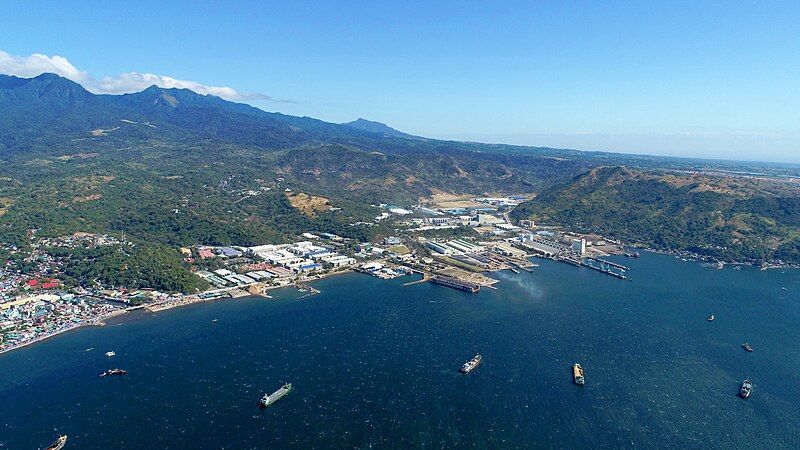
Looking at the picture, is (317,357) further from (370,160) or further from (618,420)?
(370,160)

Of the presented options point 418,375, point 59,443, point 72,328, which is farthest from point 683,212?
point 59,443

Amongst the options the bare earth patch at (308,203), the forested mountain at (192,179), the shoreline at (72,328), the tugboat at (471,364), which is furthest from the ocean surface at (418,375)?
the bare earth patch at (308,203)

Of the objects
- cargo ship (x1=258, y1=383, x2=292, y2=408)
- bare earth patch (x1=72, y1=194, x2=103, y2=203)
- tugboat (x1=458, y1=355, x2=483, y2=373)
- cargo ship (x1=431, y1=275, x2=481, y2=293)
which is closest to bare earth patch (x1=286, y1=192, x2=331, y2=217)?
bare earth patch (x1=72, y1=194, x2=103, y2=203)

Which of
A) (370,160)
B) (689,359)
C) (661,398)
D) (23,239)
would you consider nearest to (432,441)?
(661,398)

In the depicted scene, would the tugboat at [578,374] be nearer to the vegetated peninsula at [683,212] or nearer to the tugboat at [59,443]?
the tugboat at [59,443]

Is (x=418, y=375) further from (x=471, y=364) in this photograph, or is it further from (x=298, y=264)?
(x=298, y=264)
